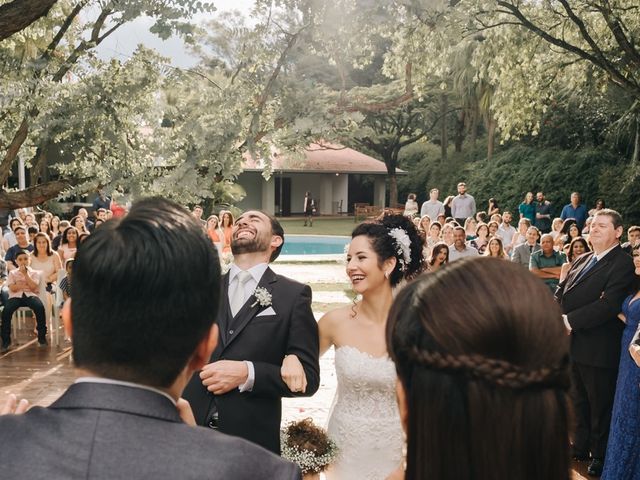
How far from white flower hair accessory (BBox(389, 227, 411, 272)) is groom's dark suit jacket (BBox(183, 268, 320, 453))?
77cm

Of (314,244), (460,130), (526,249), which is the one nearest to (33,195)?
(526,249)

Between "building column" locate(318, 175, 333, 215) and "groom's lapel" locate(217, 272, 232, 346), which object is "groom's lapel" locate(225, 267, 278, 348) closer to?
"groom's lapel" locate(217, 272, 232, 346)

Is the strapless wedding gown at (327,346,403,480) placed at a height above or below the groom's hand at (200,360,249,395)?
below

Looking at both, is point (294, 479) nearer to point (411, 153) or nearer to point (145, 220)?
point (145, 220)

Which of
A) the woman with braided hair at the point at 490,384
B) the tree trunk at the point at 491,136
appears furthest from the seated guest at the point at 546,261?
the tree trunk at the point at 491,136

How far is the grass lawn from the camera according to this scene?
Result: 105 ft

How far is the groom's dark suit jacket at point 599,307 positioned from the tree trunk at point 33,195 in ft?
13.8

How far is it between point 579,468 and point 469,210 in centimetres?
1310

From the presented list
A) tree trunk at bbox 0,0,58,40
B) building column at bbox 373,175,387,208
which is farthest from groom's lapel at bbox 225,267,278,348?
building column at bbox 373,175,387,208

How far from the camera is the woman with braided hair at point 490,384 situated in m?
1.21

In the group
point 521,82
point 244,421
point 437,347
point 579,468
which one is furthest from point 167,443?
point 521,82

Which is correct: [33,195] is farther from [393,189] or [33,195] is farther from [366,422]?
[393,189]

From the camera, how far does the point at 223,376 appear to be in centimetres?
313

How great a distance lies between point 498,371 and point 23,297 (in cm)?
1031
